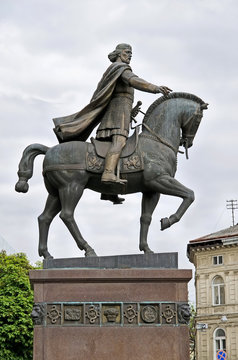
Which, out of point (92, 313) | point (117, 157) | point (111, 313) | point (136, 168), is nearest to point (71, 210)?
point (117, 157)

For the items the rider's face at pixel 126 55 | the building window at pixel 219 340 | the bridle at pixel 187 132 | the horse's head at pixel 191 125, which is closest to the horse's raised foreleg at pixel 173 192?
the bridle at pixel 187 132

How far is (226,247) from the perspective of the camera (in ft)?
181

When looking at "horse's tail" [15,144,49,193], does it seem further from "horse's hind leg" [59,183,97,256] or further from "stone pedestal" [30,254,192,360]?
"stone pedestal" [30,254,192,360]

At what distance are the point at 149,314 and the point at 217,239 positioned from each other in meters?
44.8

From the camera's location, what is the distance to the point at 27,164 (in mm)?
12711

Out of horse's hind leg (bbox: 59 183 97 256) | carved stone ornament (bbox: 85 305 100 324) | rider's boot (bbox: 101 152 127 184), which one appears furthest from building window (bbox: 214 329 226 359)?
carved stone ornament (bbox: 85 305 100 324)

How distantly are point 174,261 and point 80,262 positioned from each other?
1.64 m

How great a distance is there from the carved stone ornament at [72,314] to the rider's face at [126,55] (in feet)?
16.1

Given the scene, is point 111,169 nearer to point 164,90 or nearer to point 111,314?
point 164,90

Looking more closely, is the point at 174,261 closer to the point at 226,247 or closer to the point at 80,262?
the point at 80,262

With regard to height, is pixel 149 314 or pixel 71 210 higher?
pixel 71 210

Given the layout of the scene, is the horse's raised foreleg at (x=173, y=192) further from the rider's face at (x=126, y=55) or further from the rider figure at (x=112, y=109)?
the rider's face at (x=126, y=55)

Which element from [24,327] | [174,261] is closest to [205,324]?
[24,327]

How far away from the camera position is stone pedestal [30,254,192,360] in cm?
1103
